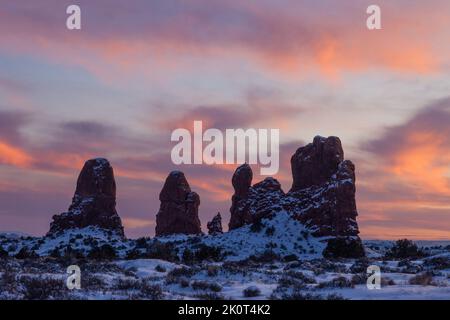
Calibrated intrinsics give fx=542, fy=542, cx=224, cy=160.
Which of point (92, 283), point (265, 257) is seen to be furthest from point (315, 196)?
point (92, 283)

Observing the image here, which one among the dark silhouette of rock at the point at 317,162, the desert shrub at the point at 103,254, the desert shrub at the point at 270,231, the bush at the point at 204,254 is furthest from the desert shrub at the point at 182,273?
the dark silhouette of rock at the point at 317,162

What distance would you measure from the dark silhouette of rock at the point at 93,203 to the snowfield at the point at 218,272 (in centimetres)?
245

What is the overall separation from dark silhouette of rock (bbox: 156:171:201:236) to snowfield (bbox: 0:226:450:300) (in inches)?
190

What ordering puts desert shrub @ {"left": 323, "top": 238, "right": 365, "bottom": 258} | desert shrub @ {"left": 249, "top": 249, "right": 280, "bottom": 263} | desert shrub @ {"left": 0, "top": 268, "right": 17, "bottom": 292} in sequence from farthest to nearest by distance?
desert shrub @ {"left": 323, "top": 238, "right": 365, "bottom": 258} < desert shrub @ {"left": 249, "top": 249, "right": 280, "bottom": 263} < desert shrub @ {"left": 0, "top": 268, "right": 17, "bottom": 292}

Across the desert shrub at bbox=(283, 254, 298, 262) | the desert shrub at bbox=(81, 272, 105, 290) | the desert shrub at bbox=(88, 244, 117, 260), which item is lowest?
the desert shrub at bbox=(283, 254, 298, 262)

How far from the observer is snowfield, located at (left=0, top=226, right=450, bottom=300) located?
743 inches

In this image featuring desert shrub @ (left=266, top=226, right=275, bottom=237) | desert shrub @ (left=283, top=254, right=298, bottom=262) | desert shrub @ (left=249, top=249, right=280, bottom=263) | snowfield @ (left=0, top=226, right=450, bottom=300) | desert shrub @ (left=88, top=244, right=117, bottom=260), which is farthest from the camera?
desert shrub @ (left=266, top=226, right=275, bottom=237)

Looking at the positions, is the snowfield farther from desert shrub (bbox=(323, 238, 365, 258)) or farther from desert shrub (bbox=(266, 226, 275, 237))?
desert shrub (bbox=(323, 238, 365, 258))

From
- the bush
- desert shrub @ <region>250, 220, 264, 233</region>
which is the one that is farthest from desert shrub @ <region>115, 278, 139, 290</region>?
desert shrub @ <region>250, 220, 264, 233</region>

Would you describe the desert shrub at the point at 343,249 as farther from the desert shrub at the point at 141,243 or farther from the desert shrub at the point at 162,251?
the desert shrub at the point at 141,243

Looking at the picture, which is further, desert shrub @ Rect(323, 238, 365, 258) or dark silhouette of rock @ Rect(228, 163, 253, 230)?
dark silhouette of rock @ Rect(228, 163, 253, 230)

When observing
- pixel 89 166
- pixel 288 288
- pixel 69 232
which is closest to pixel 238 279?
pixel 288 288

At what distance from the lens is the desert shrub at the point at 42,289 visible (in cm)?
1702
